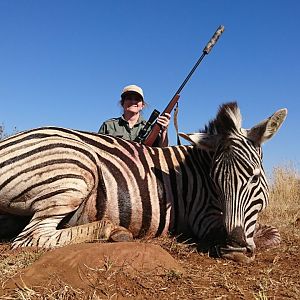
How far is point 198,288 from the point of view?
85.8 inches

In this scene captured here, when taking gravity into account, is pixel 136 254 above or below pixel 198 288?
above

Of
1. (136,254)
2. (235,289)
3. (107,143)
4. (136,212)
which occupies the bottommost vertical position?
(235,289)

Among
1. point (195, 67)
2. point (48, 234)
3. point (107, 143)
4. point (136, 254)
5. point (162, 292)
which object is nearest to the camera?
point (162, 292)

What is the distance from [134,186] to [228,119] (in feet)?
3.25

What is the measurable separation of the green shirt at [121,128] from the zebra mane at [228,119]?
7.68 ft

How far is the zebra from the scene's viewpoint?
3.16 meters

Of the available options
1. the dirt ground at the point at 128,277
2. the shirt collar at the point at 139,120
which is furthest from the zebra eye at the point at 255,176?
the shirt collar at the point at 139,120

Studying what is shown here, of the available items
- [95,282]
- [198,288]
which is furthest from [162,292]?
[95,282]

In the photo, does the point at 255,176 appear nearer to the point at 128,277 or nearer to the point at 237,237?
the point at 237,237

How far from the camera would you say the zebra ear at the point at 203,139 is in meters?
3.69

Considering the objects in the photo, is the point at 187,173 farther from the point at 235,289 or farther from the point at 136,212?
the point at 235,289

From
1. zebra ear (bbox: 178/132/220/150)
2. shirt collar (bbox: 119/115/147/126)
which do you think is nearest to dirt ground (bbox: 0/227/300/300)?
zebra ear (bbox: 178/132/220/150)

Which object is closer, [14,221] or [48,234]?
[48,234]

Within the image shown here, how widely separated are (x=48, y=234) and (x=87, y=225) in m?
0.30
